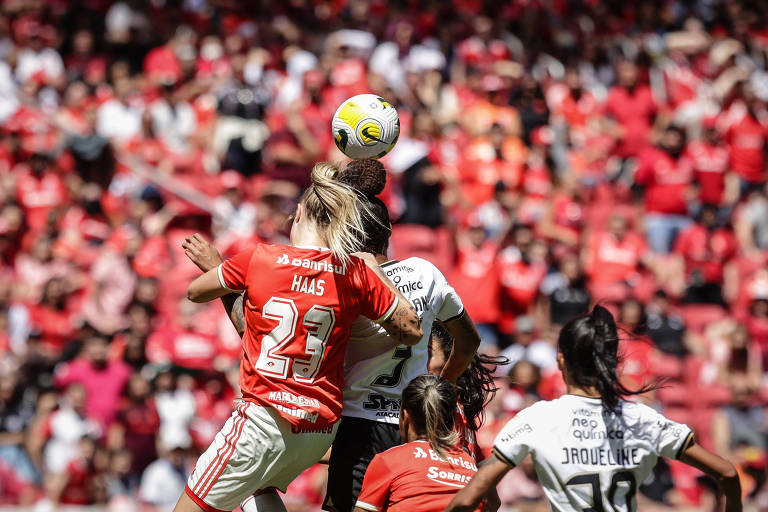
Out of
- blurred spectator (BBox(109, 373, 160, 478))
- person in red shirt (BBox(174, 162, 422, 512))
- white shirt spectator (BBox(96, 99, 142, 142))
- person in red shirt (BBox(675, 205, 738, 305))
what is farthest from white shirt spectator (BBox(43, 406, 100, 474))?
person in red shirt (BBox(675, 205, 738, 305))

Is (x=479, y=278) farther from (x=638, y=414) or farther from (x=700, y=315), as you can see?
(x=638, y=414)

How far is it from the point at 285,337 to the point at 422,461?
0.82m

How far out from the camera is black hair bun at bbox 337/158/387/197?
518cm

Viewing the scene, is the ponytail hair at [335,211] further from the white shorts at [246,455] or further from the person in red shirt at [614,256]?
the person in red shirt at [614,256]

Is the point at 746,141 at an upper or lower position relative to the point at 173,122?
lower

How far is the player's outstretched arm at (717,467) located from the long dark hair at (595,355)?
1.16 ft

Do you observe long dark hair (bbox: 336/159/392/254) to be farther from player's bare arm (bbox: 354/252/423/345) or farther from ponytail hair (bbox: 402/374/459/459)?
ponytail hair (bbox: 402/374/459/459)

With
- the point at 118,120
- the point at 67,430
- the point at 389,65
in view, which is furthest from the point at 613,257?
the point at 118,120

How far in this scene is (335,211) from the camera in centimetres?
A: 491

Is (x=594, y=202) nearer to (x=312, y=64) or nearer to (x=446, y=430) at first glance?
(x=312, y=64)

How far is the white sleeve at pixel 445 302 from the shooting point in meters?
5.30

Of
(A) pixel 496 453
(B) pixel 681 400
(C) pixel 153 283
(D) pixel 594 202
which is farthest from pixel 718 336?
(A) pixel 496 453

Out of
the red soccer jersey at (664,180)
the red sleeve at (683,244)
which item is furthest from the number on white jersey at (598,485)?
the red soccer jersey at (664,180)

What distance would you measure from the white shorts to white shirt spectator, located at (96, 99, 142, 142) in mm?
10174
